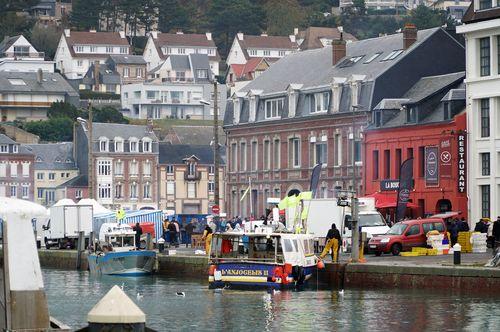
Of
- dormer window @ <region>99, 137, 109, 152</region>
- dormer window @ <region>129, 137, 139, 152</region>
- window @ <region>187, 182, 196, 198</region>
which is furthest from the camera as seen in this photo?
window @ <region>187, 182, 196, 198</region>

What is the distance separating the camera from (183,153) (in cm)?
18912

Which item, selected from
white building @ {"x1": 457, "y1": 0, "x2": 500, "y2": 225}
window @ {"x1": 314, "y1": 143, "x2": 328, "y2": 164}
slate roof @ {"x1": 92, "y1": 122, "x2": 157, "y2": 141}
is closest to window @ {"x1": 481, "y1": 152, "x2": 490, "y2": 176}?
white building @ {"x1": 457, "y1": 0, "x2": 500, "y2": 225}

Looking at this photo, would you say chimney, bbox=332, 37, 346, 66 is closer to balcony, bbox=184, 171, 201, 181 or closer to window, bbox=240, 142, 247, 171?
window, bbox=240, 142, 247, 171

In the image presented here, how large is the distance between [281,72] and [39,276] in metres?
83.5

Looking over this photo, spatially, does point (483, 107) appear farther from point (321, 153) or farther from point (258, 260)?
point (258, 260)

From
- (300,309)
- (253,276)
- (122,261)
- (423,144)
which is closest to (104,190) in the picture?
(423,144)

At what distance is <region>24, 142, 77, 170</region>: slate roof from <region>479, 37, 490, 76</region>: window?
113 meters

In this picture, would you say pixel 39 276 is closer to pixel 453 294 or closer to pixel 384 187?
pixel 453 294

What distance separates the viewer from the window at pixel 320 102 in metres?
106

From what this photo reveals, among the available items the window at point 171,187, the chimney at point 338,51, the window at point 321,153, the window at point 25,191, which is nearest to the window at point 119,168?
the window at point 171,187

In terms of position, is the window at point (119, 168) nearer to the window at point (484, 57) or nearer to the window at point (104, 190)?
the window at point (104, 190)

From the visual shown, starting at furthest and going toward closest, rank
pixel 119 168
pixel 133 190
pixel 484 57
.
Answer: pixel 119 168 → pixel 133 190 → pixel 484 57

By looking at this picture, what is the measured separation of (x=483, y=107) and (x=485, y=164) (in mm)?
2695

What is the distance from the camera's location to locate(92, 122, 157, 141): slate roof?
184 meters
